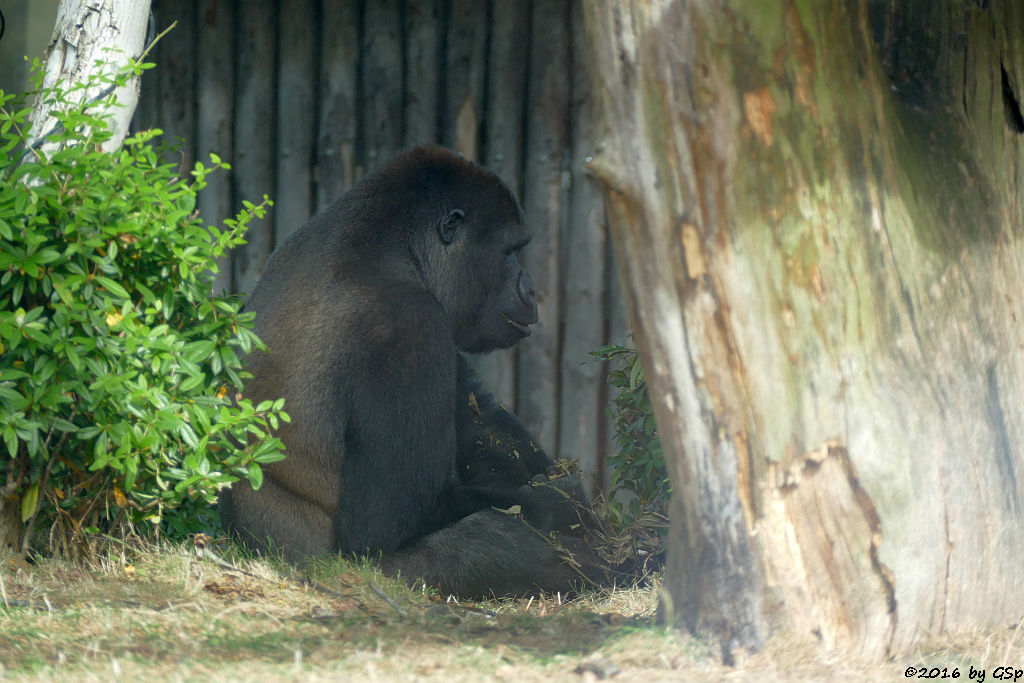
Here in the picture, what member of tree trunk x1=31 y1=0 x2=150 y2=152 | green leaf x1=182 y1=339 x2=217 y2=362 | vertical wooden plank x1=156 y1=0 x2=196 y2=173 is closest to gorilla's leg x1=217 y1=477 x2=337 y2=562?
green leaf x1=182 y1=339 x2=217 y2=362

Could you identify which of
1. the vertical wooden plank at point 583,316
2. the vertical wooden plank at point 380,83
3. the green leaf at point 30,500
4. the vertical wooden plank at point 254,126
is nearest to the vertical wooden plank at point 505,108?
the vertical wooden plank at point 583,316

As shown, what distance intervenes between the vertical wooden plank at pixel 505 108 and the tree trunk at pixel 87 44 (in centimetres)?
246

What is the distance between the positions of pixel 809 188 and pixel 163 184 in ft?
6.73

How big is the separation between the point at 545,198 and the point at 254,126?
1786mm

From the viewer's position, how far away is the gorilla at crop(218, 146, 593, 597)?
3.71 m

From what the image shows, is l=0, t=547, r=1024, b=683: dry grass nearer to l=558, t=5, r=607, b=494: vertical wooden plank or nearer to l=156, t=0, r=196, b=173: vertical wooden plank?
l=558, t=5, r=607, b=494: vertical wooden plank

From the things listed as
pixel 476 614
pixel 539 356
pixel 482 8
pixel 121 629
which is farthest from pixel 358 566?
pixel 482 8

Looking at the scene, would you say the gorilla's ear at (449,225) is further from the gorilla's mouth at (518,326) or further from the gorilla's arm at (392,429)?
the gorilla's arm at (392,429)

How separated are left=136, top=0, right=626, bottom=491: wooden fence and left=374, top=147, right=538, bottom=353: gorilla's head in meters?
1.38

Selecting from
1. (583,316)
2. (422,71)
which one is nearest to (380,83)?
(422,71)

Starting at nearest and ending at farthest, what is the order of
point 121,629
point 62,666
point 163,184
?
point 62,666 → point 121,629 → point 163,184

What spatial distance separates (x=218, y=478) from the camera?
323 centimetres

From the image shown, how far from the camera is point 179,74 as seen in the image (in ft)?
20.4

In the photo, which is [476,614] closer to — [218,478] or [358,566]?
[358,566]
